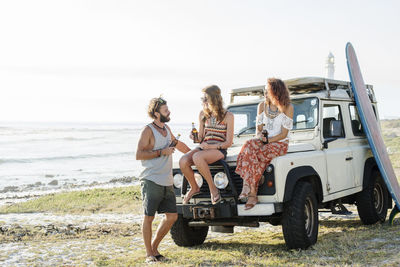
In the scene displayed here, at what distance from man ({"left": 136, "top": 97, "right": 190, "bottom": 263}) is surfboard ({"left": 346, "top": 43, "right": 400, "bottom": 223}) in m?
3.46

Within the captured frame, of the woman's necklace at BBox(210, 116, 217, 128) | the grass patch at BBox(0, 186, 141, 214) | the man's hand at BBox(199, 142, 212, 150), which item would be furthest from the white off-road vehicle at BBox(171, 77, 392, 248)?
the grass patch at BBox(0, 186, 141, 214)

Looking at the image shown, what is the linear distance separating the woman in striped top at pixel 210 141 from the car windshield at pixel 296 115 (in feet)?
4.10

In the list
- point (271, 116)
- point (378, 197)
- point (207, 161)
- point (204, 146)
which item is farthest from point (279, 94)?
point (378, 197)

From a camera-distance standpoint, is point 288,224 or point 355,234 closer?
point 288,224

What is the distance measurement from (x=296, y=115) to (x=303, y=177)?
1.20 metres

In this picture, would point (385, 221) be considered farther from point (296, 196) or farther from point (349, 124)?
point (296, 196)

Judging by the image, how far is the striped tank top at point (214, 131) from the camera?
6113 millimetres

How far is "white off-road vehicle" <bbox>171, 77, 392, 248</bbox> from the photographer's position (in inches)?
225

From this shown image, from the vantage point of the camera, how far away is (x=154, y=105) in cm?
583

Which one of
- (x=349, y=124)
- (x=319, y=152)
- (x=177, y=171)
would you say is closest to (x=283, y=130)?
(x=319, y=152)

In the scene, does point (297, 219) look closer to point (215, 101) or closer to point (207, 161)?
point (207, 161)

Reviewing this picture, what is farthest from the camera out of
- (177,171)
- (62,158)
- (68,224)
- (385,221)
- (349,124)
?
(62,158)

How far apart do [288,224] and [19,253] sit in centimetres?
375

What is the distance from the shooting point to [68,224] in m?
9.62
